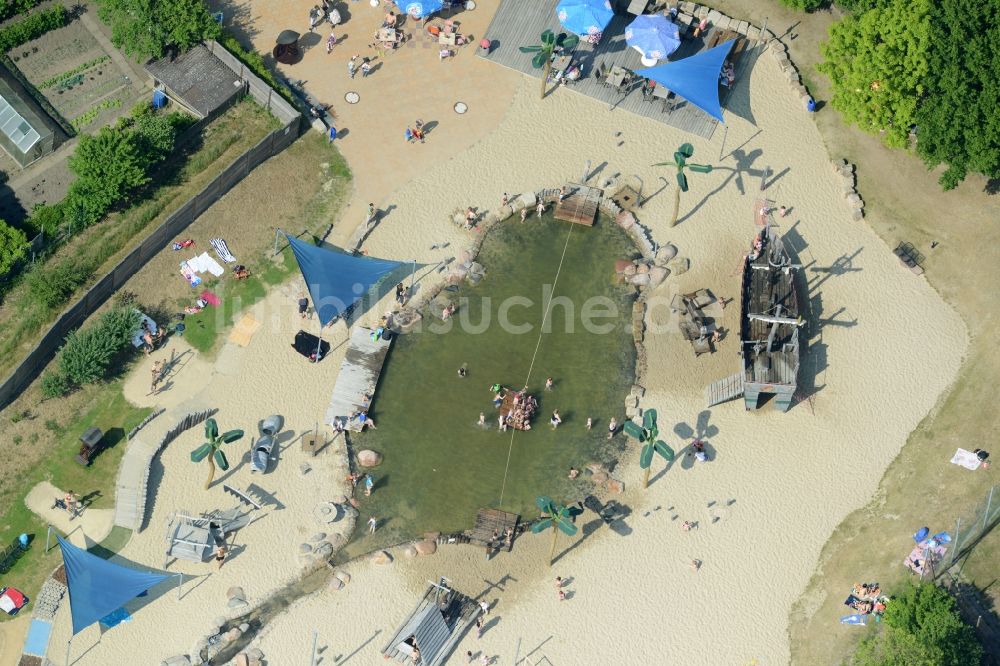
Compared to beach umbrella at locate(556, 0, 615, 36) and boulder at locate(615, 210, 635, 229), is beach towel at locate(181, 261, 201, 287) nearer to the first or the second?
boulder at locate(615, 210, 635, 229)

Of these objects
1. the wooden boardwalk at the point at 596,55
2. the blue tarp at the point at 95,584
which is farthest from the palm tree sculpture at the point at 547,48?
the blue tarp at the point at 95,584

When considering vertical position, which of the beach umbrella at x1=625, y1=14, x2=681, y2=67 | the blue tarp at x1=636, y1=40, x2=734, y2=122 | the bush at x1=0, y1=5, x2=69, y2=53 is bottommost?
the blue tarp at x1=636, y1=40, x2=734, y2=122

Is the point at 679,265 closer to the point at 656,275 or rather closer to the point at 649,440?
the point at 656,275

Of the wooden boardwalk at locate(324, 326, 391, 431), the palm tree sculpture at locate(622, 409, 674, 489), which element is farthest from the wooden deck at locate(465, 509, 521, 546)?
the wooden boardwalk at locate(324, 326, 391, 431)

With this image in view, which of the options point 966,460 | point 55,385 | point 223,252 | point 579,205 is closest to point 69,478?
point 55,385

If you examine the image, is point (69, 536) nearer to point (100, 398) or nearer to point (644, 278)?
point (100, 398)

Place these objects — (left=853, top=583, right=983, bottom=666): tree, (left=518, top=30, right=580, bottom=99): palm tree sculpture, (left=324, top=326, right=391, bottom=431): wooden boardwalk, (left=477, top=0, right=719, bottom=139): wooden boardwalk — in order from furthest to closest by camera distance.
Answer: (left=477, top=0, right=719, bottom=139): wooden boardwalk < (left=518, top=30, right=580, bottom=99): palm tree sculpture < (left=324, top=326, right=391, bottom=431): wooden boardwalk < (left=853, top=583, right=983, bottom=666): tree
